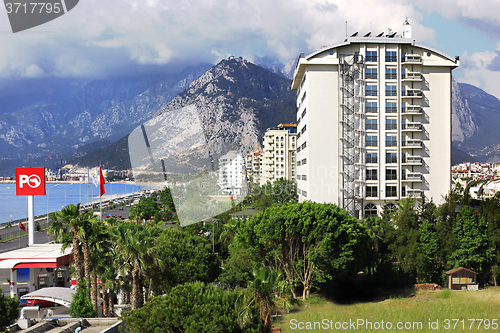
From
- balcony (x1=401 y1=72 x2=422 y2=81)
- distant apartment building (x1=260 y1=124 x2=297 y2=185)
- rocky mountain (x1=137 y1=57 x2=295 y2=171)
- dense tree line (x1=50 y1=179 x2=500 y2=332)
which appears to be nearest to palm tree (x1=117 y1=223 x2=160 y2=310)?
dense tree line (x1=50 y1=179 x2=500 y2=332)

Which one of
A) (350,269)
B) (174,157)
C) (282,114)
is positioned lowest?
(350,269)

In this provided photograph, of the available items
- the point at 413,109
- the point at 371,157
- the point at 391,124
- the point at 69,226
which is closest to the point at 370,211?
the point at 371,157

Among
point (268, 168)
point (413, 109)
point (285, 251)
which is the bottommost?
point (285, 251)

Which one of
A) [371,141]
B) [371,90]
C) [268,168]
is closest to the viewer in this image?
[371,90]

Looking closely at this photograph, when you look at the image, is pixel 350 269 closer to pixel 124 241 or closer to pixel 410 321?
pixel 410 321

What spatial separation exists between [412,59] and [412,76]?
2057 millimetres

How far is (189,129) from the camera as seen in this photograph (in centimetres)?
1134

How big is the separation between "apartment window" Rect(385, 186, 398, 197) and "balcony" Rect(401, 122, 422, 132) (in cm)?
732

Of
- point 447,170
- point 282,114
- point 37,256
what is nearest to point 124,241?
point 37,256

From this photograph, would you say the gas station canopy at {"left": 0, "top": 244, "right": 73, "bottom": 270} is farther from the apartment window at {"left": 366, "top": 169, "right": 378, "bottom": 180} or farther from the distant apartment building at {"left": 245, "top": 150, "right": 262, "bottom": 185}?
the distant apartment building at {"left": 245, "top": 150, "right": 262, "bottom": 185}

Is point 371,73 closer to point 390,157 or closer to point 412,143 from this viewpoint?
point 412,143

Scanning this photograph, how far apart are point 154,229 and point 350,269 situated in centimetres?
1706

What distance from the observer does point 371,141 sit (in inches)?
1804

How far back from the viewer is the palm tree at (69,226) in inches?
811
